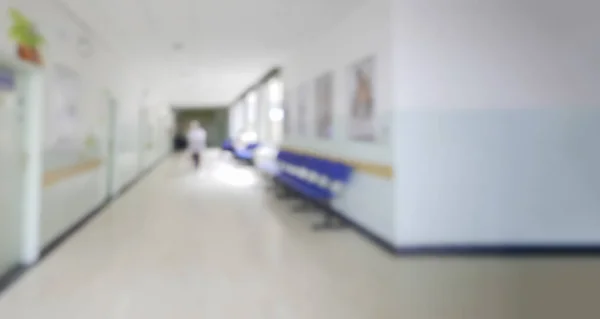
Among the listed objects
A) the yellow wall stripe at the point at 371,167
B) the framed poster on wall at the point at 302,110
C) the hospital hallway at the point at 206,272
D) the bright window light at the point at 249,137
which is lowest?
the hospital hallway at the point at 206,272

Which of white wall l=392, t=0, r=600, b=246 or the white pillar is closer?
the white pillar

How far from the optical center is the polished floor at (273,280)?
10.8ft

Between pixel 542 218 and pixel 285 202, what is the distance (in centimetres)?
459

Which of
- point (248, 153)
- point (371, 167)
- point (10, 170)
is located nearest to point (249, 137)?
point (248, 153)

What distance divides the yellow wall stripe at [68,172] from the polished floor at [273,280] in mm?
720

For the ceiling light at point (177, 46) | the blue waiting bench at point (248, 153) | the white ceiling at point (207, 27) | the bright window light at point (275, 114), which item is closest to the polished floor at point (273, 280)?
the white ceiling at point (207, 27)

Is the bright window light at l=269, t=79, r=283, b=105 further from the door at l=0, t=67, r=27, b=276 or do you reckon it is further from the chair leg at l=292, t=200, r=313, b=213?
the door at l=0, t=67, r=27, b=276

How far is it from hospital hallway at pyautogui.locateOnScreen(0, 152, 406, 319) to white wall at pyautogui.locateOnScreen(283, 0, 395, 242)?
426mm

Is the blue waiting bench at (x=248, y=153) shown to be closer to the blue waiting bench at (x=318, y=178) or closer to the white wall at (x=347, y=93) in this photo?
the blue waiting bench at (x=318, y=178)

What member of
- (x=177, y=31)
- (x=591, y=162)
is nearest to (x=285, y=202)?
(x=177, y=31)

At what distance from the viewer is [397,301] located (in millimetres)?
3469

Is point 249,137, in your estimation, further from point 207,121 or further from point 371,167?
point 207,121

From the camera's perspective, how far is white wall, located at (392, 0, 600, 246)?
472 centimetres

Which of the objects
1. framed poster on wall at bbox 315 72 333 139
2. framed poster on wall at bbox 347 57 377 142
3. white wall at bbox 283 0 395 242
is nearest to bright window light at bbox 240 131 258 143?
white wall at bbox 283 0 395 242
